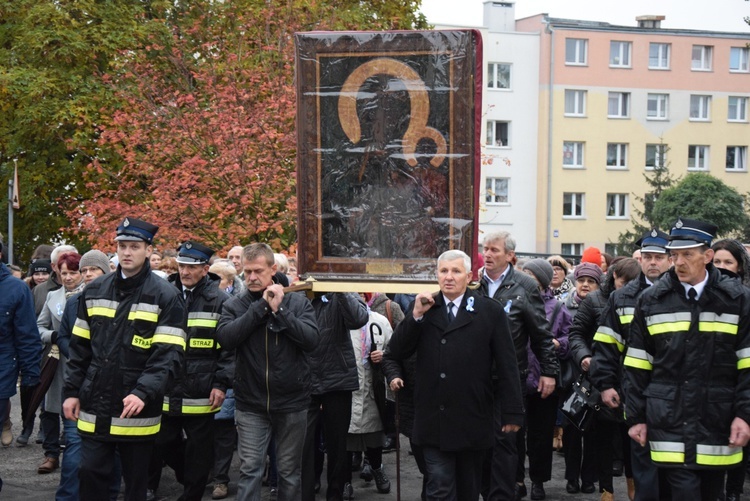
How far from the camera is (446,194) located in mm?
8086

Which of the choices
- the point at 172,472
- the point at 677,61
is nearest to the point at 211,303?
the point at 172,472

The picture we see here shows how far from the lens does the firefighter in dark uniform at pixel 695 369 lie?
7012mm

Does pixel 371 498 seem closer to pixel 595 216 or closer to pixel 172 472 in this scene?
pixel 172 472

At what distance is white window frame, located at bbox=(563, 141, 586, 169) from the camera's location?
203 ft

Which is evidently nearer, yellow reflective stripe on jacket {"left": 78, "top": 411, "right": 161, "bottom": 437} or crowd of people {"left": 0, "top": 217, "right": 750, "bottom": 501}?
crowd of people {"left": 0, "top": 217, "right": 750, "bottom": 501}

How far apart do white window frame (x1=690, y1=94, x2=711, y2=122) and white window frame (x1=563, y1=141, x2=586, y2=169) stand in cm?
789

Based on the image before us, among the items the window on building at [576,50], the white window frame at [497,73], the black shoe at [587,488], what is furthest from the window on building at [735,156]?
the black shoe at [587,488]

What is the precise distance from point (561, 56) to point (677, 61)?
7.79 meters

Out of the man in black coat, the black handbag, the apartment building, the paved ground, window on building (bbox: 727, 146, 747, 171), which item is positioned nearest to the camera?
the man in black coat

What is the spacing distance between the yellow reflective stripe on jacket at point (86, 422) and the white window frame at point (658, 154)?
50146 mm

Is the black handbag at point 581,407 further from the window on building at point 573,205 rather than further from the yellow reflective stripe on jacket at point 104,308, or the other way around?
the window on building at point 573,205

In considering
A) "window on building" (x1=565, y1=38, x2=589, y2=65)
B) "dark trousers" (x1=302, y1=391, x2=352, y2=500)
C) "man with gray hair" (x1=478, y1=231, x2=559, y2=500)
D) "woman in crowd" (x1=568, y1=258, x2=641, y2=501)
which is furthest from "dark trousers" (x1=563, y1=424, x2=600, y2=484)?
"window on building" (x1=565, y1=38, x2=589, y2=65)

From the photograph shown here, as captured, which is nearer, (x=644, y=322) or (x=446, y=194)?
(x=644, y=322)

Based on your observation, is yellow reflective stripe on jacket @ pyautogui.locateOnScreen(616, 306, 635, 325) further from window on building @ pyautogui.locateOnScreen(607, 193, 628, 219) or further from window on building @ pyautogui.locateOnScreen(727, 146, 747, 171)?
window on building @ pyautogui.locateOnScreen(727, 146, 747, 171)
